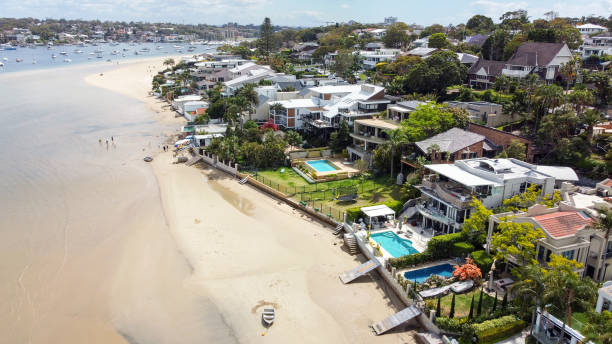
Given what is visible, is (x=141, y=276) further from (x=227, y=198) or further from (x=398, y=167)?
(x=398, y=167)

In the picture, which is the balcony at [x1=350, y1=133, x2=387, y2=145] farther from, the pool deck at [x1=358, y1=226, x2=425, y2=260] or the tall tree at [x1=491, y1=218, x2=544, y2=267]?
the tall tree at [x1=491, y1=218, x2=544, y2=267]

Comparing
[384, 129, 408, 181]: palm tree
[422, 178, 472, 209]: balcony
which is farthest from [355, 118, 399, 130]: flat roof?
[422, 178, 472, 209]: balcony

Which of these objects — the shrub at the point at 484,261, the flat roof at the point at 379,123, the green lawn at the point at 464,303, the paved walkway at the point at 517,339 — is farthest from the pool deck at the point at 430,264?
the flat roof at the point at 379,123

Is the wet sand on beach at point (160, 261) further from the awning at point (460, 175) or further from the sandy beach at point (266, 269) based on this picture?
the awning at point (460, 175)

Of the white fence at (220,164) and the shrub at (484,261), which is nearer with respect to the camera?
the shrub at (484,261)

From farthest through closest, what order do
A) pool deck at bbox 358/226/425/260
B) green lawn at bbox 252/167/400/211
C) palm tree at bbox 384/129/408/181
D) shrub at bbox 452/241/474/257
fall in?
palm tree at bbox 384/129/408/181, green lawn at bbox 252/167/400/211, pool deck at bbox 358/226/425/260, shrub at bbox 452/241/474/257

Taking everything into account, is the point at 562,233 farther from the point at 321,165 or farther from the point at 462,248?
the point at 321,165
